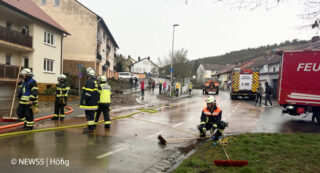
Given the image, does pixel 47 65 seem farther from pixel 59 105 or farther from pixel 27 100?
pixel 27 100

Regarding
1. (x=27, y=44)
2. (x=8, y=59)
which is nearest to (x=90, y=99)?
(x=27, y=44)

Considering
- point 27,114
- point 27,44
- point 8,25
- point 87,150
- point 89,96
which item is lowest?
point 87,150

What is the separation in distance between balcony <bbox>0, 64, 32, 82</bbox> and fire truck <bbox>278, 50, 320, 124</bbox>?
18209 millimetres

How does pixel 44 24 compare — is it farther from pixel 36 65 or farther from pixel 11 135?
pixel 11 135

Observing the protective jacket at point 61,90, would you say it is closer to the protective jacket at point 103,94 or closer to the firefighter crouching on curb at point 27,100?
the firefighter crouching on curb at point 27,100

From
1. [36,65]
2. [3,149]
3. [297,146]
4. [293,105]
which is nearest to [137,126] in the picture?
[3,149]

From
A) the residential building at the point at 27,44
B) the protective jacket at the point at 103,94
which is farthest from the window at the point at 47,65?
the protective jacket at the point at 103,94

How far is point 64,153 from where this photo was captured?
15.8ft

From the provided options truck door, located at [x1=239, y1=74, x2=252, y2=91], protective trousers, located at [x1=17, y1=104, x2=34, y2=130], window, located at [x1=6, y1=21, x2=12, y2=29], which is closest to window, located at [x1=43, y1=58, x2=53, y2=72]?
window, located at [x1=6, y1=21, x2=12, y2=29]

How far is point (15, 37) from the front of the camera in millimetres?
18031

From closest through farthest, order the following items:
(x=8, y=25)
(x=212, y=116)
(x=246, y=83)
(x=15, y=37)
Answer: (x=212, y=116)
(x=15, y=37)
(x=8, y=25)
(x=246, y=83)

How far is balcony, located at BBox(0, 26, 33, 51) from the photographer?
1691 centimetres

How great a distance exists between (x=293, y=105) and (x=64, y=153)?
990 cm

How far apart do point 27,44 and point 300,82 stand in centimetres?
2013
